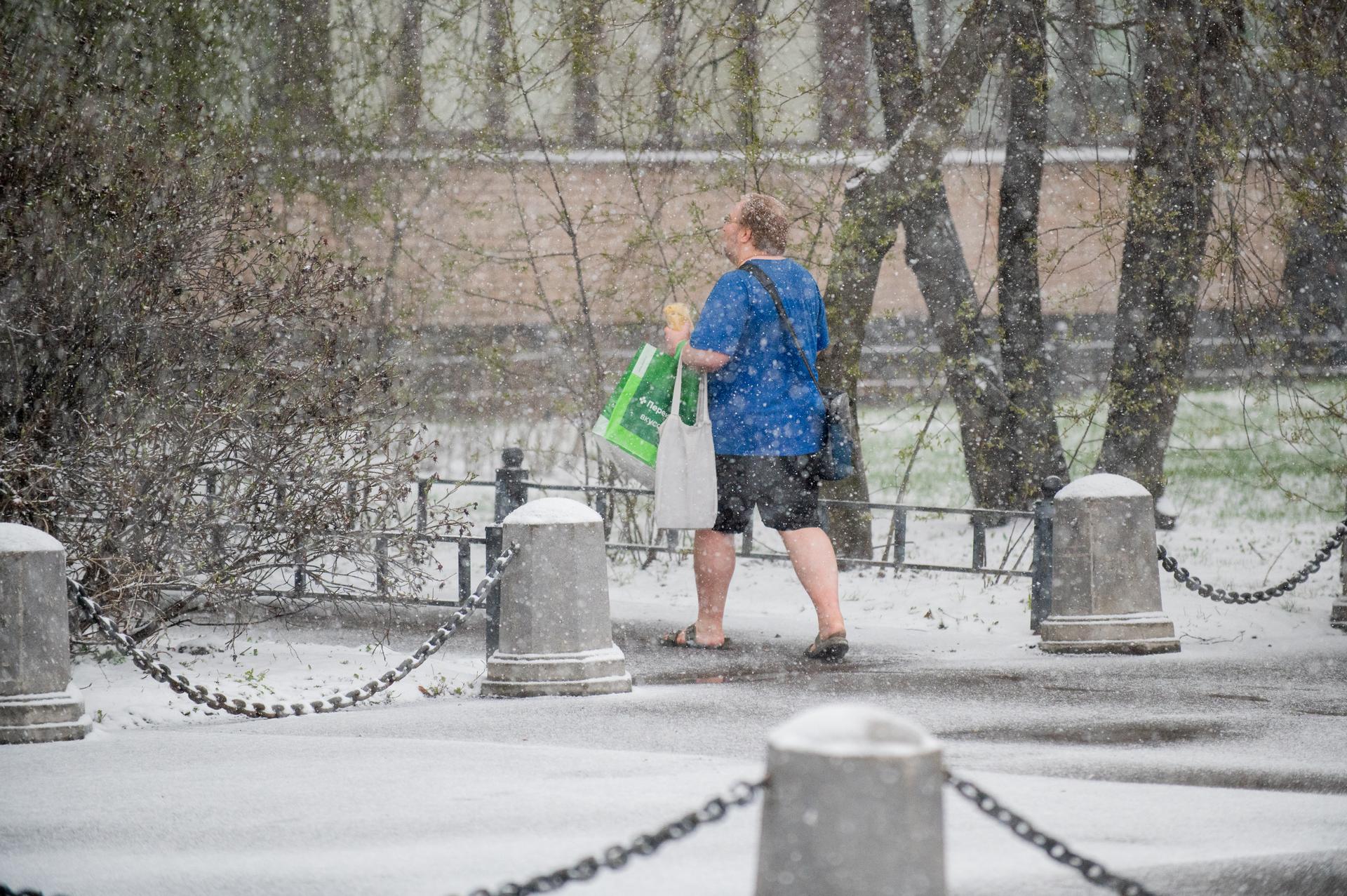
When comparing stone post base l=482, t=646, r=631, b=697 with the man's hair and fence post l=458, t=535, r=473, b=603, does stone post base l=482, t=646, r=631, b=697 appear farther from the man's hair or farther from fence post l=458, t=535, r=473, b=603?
fence post l=458, t=535, r=473, b=603

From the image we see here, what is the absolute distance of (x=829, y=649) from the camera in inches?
291

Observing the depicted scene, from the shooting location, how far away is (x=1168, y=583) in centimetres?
1044

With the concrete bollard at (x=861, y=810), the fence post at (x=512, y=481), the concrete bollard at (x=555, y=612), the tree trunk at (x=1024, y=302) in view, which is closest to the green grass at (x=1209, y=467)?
the tree trunk at (x=1024, y=302)

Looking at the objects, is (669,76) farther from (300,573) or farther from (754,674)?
(754,674)

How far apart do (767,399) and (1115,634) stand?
2.17m

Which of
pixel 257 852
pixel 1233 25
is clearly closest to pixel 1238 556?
pixel 1233 25

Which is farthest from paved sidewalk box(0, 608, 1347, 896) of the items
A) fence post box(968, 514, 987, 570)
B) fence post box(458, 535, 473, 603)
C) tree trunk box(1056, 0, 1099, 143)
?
tree trunk box(1056, 0, 1099, 143)

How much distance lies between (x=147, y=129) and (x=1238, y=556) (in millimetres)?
8361

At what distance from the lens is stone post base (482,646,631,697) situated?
21.7 feet

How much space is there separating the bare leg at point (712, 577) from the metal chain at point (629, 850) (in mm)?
3998

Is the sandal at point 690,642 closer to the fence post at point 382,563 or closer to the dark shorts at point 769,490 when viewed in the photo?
the dark shorts at point 769,490

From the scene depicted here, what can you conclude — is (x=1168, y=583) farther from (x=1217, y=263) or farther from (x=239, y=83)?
(x=239, y=83)

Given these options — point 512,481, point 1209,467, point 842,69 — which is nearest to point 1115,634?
point 512,481

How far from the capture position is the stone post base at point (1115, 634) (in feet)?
25.8
